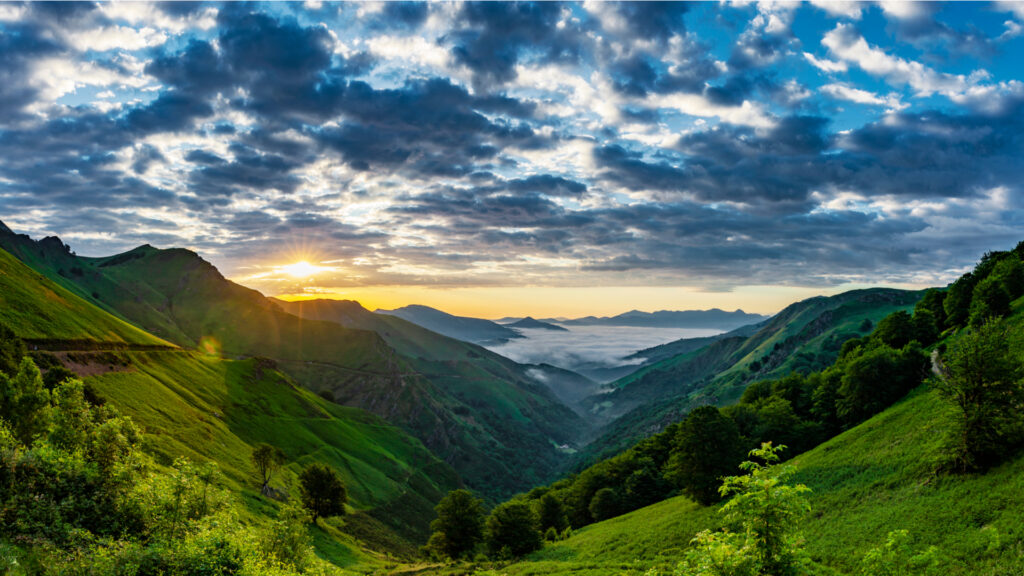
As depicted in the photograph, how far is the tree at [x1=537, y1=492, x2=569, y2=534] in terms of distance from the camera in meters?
95.4

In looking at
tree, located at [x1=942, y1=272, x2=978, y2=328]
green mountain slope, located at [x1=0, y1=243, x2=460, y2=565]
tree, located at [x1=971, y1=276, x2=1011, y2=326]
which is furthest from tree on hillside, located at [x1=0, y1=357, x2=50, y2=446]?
tree, located at [x1=942, y1=272, x2=978, y2=328]

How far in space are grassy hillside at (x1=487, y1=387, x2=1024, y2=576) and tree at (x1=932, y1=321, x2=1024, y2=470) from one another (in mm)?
1840

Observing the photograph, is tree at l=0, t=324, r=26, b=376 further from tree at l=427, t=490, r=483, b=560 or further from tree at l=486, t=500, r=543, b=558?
tree at l=486, t=500, r=543, b=558

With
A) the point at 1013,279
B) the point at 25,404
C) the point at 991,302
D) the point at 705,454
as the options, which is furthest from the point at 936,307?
the point at 25,404

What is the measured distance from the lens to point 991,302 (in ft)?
227

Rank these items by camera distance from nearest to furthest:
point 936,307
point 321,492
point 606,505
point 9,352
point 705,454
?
1. point 705,454
2. point 9,352
3. point 606,505
4. point 936,307
5. point 321,492

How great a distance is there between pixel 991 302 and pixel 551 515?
8445 centimetres

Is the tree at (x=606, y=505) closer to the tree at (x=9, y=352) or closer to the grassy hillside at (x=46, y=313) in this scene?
the tree at (x=9, y=352)

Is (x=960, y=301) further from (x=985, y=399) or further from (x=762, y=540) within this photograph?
(x=762, y=540)

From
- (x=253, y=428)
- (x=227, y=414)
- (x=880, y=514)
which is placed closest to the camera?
(x=880, y=514)

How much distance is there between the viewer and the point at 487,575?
4522cm

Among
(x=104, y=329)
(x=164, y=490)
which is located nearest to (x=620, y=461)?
(x=164, y=490)

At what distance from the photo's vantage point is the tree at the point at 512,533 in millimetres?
69000

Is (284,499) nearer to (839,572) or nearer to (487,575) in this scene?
(487,575)
